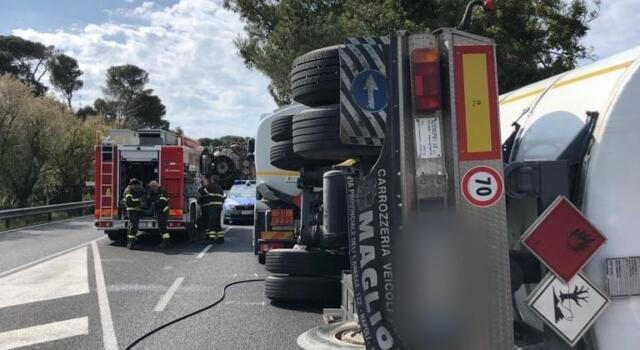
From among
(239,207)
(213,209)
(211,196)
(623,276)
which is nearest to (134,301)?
(623,276)

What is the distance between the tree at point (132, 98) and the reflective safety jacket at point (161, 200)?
74.0 meters

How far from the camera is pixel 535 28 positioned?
612 inches

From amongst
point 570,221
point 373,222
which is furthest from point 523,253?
point 373,222

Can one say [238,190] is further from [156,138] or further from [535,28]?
[535,28]

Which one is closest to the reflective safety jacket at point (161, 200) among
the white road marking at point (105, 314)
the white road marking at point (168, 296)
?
the white road marking at point (105, 314)

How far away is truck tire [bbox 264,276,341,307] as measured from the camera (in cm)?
740

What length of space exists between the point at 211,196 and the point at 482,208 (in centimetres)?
1383

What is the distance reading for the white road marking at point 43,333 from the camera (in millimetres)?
5996

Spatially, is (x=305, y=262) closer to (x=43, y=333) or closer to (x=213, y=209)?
(x=43, y=333)

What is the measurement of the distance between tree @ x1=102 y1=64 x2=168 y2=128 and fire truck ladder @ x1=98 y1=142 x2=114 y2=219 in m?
73.0

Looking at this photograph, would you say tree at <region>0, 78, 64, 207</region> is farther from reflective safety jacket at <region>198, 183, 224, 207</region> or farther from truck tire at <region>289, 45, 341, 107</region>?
truck tire at <region>289, 45, 341, 107</region>

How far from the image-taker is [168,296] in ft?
27.7

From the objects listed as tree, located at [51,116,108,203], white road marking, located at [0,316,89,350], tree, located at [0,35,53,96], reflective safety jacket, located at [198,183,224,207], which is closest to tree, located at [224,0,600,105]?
reflective safety jacket, located at [198,183,224,207]

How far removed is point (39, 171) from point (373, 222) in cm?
3303
